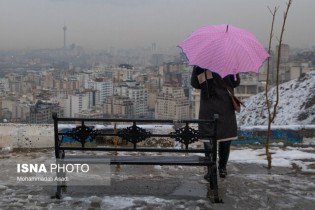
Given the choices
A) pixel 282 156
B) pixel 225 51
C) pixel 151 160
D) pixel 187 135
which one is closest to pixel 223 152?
pixel 187 135

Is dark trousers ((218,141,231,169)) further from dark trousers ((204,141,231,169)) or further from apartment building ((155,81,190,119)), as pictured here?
apartment building ((155,81,190,119))

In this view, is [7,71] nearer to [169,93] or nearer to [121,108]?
[121,108]

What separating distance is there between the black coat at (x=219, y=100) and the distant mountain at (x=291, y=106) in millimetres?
7330

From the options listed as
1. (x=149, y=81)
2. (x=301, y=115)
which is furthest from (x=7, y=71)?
(x=301, y=115)

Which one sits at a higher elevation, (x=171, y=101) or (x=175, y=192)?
(x=175, y=192)

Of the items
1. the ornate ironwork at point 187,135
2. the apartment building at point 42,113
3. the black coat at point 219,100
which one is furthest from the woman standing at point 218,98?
the apartment building at point 42,113

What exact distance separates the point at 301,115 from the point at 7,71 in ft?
65.5

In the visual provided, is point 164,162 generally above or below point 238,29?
below

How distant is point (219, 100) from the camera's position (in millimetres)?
4668

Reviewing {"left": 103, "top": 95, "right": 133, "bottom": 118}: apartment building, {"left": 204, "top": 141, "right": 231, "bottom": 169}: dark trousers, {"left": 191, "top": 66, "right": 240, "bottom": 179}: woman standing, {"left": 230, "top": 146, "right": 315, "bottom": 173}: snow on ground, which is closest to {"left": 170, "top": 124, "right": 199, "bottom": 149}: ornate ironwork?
{"left": 191, "top": 66, "right": 240, "bottom": 179}: woman standing

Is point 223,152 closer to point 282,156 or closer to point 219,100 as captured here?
point 219,100

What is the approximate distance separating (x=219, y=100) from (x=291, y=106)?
33.0 ft

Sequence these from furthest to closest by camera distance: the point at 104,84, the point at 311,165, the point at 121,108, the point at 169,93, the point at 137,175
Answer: the point at 104,84, the point at 169,93, the point at 121,108, the point at 311,165, the point at 137,175

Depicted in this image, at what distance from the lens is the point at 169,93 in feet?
110
